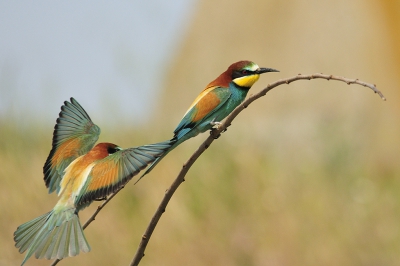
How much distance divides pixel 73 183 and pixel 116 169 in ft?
0.16

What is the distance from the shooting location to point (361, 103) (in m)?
6.07

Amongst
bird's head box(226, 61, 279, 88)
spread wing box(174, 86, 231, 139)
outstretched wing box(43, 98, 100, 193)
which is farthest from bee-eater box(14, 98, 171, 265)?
bird's head box(226, 61, 279, 88)

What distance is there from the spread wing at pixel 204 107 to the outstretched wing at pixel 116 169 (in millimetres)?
167

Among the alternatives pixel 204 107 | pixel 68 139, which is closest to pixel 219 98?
pixel 204 107

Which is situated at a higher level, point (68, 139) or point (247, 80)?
point (247, 80)

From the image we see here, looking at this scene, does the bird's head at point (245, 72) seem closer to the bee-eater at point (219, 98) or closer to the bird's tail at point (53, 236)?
the bee-eater at point (219, 98)

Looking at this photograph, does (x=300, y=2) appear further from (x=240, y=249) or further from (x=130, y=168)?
(x=130, y=168)

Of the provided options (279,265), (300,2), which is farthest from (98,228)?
(300,2)

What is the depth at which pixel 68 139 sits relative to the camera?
590 millimetres

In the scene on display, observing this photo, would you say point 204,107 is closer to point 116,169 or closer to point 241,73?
point 241,73

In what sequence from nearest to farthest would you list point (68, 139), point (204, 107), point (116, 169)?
point (116, 169)
point (68, 139)
point (204, 107)

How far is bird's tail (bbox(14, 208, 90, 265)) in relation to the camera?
454 mm

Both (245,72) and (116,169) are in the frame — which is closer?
(116,169)

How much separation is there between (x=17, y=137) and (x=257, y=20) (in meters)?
6.32
